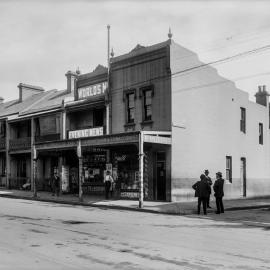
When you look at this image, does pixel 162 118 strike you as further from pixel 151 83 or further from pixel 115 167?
pixel 115 167

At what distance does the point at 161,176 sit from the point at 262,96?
46.4ft

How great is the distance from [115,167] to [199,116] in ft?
18.2

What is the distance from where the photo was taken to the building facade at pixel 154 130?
22.6 meters

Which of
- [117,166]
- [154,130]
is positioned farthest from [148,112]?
[117,166]

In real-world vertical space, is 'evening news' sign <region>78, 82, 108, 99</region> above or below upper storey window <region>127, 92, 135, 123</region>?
above

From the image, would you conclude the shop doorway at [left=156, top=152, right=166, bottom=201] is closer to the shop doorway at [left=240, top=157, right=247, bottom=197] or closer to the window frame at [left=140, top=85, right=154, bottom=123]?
the window frame at [left=140, top=85, right=154, bottom=123]

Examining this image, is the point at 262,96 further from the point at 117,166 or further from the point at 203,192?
the point at 203,192

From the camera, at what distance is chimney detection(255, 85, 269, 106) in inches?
1301

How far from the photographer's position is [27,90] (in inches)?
1610

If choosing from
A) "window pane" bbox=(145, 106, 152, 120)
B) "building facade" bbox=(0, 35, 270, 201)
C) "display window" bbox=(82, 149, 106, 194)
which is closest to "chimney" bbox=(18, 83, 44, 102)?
"building facade" bbox=(0, 35, 270, 201)

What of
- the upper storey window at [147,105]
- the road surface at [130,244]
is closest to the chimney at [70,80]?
the upper storey window at [147,105]

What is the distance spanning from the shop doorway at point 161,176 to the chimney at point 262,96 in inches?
524

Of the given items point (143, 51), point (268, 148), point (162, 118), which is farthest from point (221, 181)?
point (268, 148)

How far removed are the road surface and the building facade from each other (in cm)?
662
